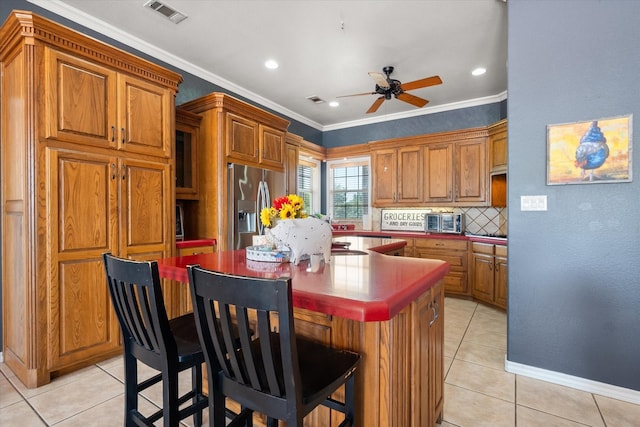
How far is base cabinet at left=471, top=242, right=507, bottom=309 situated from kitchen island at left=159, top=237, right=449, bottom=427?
8.94ft

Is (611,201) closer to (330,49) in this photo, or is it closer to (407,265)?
(407,265)

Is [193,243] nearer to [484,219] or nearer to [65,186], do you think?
[65,186]

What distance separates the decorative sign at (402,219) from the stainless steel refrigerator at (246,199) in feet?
8.21

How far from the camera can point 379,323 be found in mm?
1131

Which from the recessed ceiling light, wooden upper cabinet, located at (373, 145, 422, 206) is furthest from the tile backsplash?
the recessed ceiling light

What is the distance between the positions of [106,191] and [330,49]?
261cm

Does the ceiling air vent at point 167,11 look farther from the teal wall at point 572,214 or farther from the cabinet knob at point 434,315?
the cabinet knob at point 434,315

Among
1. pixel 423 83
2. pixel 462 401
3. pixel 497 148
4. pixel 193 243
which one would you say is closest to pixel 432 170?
pixel 497 148

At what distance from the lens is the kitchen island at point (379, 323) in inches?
38.8

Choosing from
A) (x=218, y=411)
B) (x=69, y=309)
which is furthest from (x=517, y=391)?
(x=69, y=309)

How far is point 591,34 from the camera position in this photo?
2070 millimetres

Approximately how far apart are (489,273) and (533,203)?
78.9 inches

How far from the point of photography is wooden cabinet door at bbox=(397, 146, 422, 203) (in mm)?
4977

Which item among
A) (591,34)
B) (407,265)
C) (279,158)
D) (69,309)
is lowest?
(69,309)
